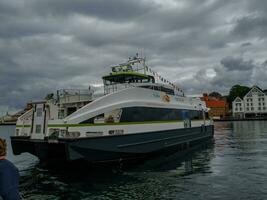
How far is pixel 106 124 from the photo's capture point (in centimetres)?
1193

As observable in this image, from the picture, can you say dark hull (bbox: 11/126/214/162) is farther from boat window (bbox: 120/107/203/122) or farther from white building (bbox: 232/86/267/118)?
white building (bbox: 232/86/267/118)

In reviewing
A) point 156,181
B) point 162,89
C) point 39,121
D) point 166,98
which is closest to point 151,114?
point 166,98

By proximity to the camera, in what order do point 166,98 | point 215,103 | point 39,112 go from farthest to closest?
point 215,103 → point 166,98 → point 39,112

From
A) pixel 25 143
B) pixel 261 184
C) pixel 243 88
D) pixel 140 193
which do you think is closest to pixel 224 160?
pixel 261 184

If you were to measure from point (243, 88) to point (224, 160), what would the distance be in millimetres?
107737

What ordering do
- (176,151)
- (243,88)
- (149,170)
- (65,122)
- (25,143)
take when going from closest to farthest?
(65,122) → (149,170) → (25,143) → (176,151) → (243,88)

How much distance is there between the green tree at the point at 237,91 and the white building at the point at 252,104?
5.41 m

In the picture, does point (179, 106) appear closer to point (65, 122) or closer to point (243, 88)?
point (65, 122)

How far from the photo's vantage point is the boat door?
1270 cm

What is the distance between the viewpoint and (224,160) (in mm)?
15297

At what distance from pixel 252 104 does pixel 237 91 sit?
1052 cm

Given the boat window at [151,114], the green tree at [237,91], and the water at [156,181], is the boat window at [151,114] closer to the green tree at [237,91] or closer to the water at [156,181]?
the water at [156,181]

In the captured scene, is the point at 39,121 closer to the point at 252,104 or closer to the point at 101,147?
the point at 101,147

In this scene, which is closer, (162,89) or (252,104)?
(162,89)
